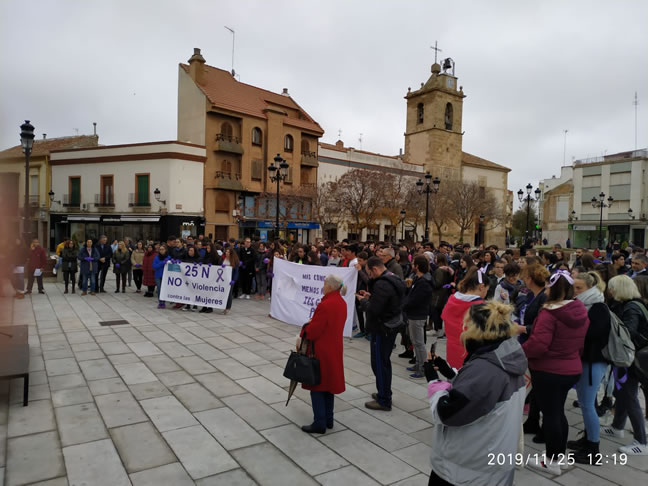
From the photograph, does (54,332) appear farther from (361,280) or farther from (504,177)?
(504,177)

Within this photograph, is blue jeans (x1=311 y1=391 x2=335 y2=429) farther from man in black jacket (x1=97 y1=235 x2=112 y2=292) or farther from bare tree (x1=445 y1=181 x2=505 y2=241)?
bare tree (x1=445 y1=181 x2=505 y2=241)

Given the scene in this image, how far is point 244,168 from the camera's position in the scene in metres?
36.9

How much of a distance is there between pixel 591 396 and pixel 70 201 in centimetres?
3935

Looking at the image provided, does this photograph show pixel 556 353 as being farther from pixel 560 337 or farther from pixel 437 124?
pixel 437 124

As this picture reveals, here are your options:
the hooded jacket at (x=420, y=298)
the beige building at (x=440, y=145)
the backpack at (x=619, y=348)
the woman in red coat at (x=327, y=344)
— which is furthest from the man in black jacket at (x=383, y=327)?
the beige building at (x=440, y=145)

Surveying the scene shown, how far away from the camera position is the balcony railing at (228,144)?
115 ft

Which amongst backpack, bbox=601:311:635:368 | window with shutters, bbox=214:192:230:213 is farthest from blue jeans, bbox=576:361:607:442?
window with shutters, bbox=214:192:230:213

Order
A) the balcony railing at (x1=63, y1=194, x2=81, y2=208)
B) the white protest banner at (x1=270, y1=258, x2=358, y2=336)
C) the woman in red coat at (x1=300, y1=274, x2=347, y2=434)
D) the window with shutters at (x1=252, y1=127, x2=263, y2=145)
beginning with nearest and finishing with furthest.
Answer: the woman in red coat at (x1=300, y1=274, x2=347, y2=434) < the white protest banner at (x1=270, y1=258, x2=358, y2=336) < the balcony railing at (x1=63, y1=194, x2=81, y2=208) < the window with shutters at (x1=252, y1=127, x2=263, y2=145)

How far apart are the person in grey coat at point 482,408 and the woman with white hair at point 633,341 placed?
8.12 ft

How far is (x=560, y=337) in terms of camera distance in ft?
12.5

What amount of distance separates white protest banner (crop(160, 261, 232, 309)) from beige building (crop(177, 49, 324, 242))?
23562 mm

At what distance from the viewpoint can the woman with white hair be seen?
4.36m

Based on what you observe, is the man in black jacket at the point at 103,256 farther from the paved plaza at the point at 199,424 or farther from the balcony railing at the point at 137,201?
the balcony railing at the point at 137,201

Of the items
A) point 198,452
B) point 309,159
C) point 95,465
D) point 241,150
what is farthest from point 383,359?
point 309,159
